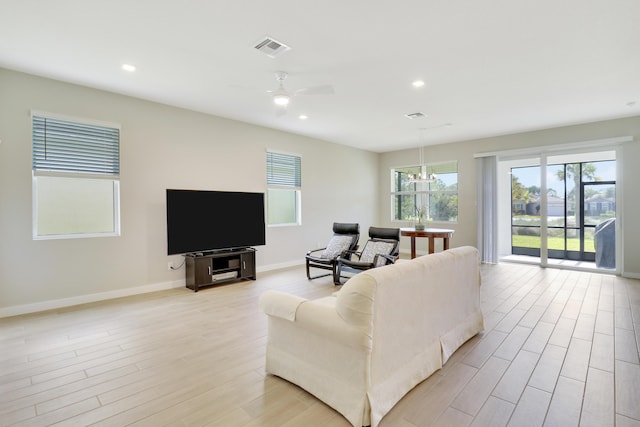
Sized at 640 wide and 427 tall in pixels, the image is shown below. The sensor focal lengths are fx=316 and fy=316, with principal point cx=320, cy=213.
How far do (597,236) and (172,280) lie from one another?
778cm

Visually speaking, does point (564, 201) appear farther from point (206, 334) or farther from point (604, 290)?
point (206, 334)

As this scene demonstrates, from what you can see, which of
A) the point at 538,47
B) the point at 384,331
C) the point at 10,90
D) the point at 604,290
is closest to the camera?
the point at 384,331

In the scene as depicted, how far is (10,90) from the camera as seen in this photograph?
146 inches

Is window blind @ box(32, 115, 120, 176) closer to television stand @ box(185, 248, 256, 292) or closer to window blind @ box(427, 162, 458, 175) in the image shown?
television stand @ box(185, 248, 256, 292)

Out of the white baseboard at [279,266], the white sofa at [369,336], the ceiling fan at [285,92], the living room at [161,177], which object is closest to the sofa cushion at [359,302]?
the white sofa at [369,336]

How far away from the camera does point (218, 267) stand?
16.9 ft

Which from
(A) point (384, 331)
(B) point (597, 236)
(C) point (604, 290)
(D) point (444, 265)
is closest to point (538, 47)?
(D) point (444, 265)

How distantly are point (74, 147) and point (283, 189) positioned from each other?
11.5ft

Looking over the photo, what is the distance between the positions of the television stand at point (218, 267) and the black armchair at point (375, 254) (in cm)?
154

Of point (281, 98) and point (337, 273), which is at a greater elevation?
point (281, 98)

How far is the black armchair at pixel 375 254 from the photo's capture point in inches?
193

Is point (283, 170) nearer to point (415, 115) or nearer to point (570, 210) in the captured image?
point (415, 115)

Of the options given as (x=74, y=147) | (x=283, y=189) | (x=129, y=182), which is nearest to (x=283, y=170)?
(x=283, y=189)

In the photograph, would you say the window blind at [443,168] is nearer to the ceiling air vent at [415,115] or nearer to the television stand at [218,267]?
the ceiling air vent at [415,115]
